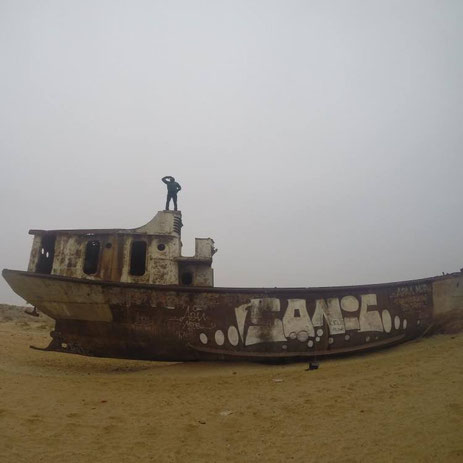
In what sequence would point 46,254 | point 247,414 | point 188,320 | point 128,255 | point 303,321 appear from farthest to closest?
1. point 46,254
2. point 128,255
3. point 303,321
4. point 188,320
5. point 247,414

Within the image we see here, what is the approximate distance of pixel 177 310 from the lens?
763 cm

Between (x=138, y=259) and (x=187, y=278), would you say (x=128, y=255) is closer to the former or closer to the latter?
(x=138, y=259)

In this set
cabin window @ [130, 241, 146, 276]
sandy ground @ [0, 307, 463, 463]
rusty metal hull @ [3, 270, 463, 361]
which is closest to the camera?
sandy ground @ [0, 307, 463, 463]

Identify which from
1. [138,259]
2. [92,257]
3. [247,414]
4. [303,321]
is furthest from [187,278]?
[247,414]

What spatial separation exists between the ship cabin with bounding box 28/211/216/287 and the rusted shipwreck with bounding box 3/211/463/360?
3 cm

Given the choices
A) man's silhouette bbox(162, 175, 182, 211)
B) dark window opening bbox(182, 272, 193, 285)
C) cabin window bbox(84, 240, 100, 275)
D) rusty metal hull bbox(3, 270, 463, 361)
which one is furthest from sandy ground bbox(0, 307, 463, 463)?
man's silhouette bbox(162, 175, 182, 211)

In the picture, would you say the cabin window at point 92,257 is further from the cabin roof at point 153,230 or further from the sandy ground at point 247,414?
the sandy ground at point 247,414

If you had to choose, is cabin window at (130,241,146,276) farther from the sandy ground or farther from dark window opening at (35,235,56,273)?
the sandy ground

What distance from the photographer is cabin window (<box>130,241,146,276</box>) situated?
9188mm

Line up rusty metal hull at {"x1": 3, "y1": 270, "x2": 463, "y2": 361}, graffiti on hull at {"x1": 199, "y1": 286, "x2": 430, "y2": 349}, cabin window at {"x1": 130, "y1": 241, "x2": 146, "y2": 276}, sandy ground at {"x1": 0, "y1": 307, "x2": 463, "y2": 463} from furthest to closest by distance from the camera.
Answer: cabin window at {"x1": 130, "y1": 241, "x2": 146, "y2": 276}
graffiti on hull at {"x1": 199, "y1": 286, "x2": 430, "y2": 349}
rusty metal hull at {"x1": 3, "y1": 270, "x2": 463, "y2": 361}
sandy ground at {"x1": 0, "y1": 307, "x2": 463, "y2": 463}

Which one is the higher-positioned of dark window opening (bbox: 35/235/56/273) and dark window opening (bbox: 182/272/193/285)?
dark window opening (bbox: 35/235/56/273)

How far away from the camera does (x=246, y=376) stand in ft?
21.1

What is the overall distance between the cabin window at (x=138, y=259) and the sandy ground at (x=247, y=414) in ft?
9.91

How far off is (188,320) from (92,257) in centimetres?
350
